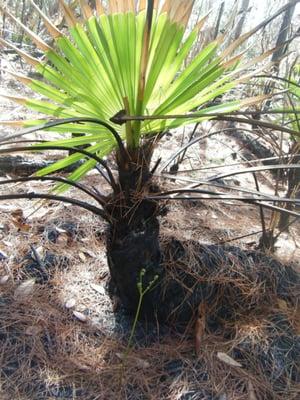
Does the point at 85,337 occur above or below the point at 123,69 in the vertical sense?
below

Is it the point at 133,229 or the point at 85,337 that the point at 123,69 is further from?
the point at 85,337

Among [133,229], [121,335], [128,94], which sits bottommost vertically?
[121,335]

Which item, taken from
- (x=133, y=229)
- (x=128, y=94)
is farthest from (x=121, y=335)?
(x=128, y=94)

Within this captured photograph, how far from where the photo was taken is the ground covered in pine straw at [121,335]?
125 centimetres

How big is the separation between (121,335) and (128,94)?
92 centimetres

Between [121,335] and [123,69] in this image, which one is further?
[121,335]

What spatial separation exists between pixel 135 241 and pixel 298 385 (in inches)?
31.3

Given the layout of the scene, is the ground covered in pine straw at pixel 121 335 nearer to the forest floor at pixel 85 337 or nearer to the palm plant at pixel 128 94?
the forest floor at pixel 85 337

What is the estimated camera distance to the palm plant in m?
1.19

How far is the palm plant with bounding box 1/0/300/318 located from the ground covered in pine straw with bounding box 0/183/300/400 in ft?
0.71

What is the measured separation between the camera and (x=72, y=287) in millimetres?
1618

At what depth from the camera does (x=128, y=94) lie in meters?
1.24

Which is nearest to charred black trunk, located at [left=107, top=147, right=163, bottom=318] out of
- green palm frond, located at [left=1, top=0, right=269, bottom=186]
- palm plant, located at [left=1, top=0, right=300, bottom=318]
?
palm plant, located at [left=1, top=0, right=300, bottom=318]

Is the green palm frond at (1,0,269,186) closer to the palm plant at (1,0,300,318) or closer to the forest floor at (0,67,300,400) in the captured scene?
the palm plant at (1,0,300,318)
